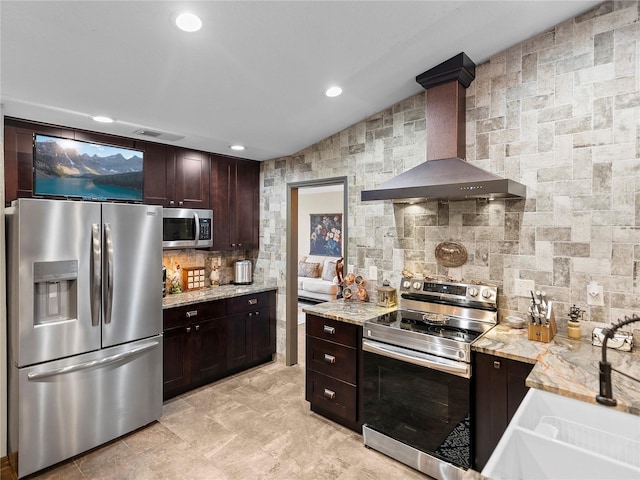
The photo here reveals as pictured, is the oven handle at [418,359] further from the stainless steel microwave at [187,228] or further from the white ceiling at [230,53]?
the stainless steel microwave at [187,228]

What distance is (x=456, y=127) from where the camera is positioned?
2.65 metres

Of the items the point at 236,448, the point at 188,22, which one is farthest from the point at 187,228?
the point at 188,22

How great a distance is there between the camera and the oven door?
228cm

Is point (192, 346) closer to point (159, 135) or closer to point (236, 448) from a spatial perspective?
point (236, 448)

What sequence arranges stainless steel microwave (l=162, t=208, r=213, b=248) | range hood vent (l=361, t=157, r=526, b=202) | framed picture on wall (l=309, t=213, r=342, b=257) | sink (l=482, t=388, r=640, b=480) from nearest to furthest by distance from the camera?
1. sink (l=482, t=388, r=640, b=480)
2. range hood vent (l=361, t=157, r=526, b=202)
3. stainless steel microwave (l=162, t=208, r=213, b=248)
4. framed picture on wall (l=309, t=213, r=342, b=257)

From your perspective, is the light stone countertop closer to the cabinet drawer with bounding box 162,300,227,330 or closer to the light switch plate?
the light switch plate

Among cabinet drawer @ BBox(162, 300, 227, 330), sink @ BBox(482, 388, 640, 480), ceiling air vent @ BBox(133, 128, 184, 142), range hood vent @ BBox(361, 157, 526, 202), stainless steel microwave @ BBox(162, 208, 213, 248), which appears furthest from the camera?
stainless steel microwave @ BBox(162, 208, 213, 248)

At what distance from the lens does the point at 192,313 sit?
3518 millimetres

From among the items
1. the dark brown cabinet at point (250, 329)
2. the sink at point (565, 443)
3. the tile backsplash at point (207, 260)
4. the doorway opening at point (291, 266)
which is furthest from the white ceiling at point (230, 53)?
the sink at point (565, 443)

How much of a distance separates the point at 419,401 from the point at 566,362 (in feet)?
3.02

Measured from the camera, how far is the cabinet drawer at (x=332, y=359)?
2889mm

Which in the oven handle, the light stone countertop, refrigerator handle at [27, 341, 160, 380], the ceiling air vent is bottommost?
refrigerator handle at [27, 341, 160, 380]

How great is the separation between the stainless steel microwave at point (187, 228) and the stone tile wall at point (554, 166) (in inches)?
79.1

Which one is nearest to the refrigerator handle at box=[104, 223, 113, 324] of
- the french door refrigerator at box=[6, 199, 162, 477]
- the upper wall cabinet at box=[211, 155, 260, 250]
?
the french door refrigerator at box=[6, 199, 162, 477]
